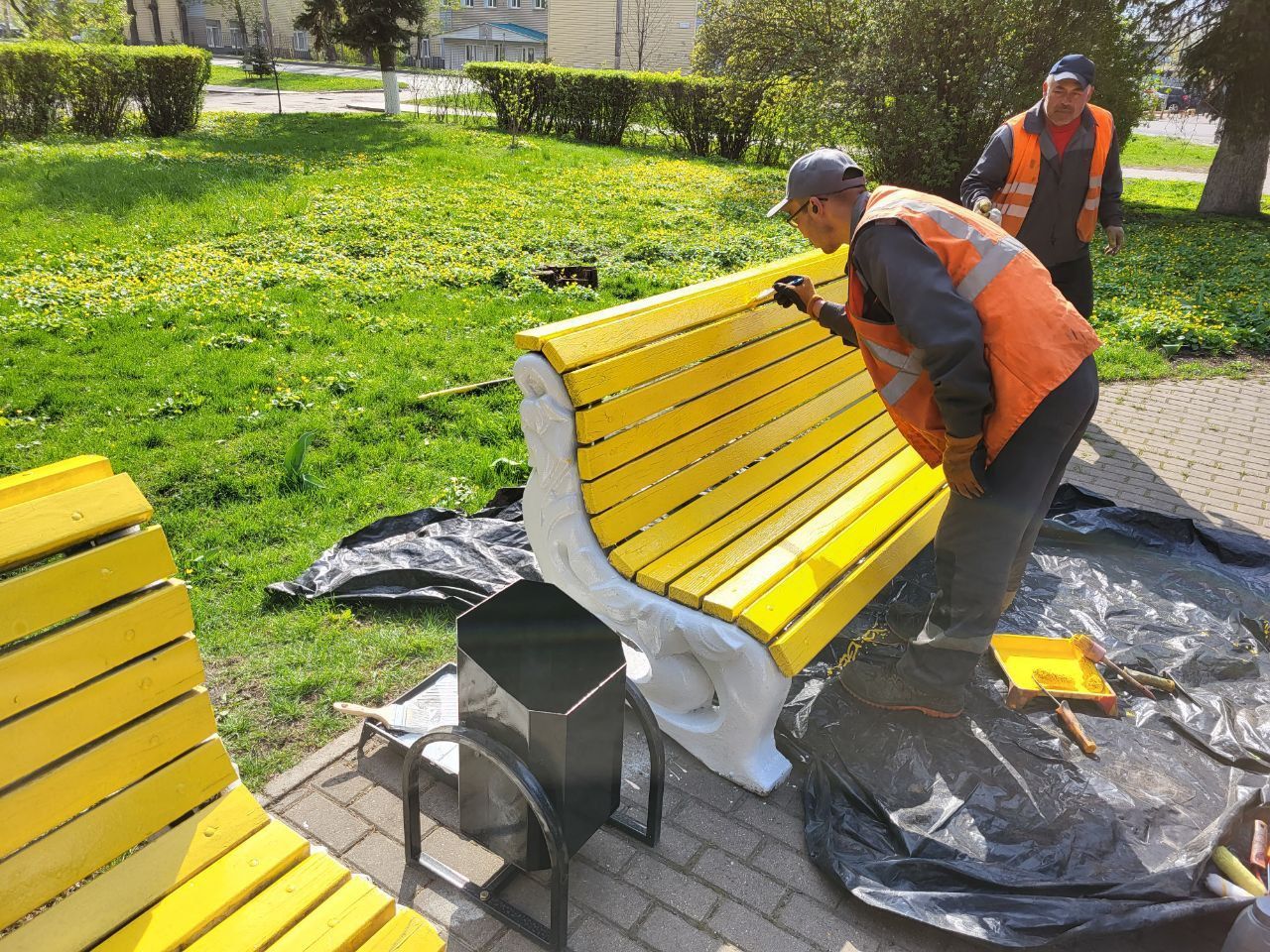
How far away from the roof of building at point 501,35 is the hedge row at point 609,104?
34272mm

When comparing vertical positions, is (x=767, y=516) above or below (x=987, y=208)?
below

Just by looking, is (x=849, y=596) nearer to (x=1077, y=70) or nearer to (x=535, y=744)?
(x=535, y=744)

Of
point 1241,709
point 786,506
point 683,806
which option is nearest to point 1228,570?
point 1241,709

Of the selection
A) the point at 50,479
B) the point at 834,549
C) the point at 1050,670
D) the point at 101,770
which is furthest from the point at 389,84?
the point at 101,770

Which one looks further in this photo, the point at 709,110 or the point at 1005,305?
the point at 709,110

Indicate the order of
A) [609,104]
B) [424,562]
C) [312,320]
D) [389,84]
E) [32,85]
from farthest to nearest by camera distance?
[389,84] < [609,104] < [32,85] < [312,320] < [424,562]

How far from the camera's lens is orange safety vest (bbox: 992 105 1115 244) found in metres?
4.50

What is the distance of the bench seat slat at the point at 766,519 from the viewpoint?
287cm

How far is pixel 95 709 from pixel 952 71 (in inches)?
524

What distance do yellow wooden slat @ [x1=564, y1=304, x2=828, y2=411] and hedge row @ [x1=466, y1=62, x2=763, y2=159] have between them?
50.2 feet

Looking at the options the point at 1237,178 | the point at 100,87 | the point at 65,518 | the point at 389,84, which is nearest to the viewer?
the point at 65,518

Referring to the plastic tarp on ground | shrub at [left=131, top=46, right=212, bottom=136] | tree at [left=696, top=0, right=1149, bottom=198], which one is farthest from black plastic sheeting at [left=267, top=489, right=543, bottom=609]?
shrub at [left=131, top=46, right=212, bottom=136]

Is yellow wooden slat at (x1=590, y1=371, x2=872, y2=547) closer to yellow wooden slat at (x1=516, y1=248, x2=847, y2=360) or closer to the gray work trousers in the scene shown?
yellow wooden slat at (x1=516, y1=248, x2=847, y2=360)

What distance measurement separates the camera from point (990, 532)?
2.86m
